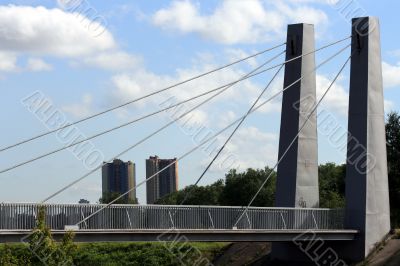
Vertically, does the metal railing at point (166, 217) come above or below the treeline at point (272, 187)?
below

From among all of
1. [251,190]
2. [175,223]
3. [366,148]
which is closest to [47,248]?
[175,223]

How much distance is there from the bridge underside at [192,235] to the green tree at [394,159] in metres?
14.2

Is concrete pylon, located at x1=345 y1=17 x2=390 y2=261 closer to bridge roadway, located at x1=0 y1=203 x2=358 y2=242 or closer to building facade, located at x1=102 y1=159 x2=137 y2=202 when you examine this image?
bridge roadway, located at x1=0 y1=203 x2=358 y2=242

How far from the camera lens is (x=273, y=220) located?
4672 cm

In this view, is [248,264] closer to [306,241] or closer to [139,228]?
[306,241]

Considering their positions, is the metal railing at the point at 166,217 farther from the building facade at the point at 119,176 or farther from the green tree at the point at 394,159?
the building facade at the point at 119,176

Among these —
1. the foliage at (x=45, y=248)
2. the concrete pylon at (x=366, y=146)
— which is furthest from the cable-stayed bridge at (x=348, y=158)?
the foliage at (x=45, y=248)

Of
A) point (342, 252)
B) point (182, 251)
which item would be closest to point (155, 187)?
point (182, 251)

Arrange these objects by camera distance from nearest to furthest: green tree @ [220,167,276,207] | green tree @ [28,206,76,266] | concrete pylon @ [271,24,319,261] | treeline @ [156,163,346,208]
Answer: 1. green tree @ [28,206,76,266]
2. concrete pylon @ [271,24,319,261]
3. treeline @ [156,163,346,208]
4. green tree @ [220,167,276,207]

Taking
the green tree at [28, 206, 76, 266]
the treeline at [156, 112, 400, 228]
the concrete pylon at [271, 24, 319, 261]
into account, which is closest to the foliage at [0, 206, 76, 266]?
the green tree at [28, 206, 76, 266]

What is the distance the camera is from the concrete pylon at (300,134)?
50719mm

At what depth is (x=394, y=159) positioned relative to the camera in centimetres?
6325

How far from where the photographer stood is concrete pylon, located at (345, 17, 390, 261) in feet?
163

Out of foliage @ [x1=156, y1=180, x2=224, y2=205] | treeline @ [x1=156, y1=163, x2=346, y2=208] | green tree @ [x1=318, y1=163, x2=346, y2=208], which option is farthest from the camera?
foliage @ [x1=156, y1=180, x2=224, y2=205]
